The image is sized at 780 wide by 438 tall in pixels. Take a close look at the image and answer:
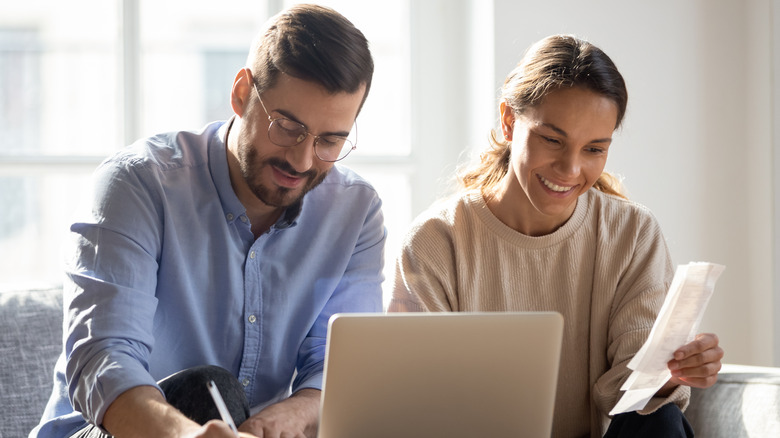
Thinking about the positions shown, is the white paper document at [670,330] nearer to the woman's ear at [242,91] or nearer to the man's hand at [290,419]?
the man's hand at [290,419]

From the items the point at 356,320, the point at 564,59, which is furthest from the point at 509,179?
the point at 356,320

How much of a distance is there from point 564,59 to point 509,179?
11.0 inches

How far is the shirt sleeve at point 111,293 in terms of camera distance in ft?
4.14

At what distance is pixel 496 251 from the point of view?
71.1 inches

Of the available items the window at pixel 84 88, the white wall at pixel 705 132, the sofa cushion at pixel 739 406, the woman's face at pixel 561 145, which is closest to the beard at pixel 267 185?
the woman's face at pixel 561 145

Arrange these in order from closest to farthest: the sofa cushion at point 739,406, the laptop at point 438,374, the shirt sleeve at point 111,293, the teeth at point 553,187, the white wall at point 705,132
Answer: the laptop at point 438,374, the shirt sleeve at point 111,293, the sofa cushion at point 739,406, the teeth at point 553,187, the white wall at point 705,132

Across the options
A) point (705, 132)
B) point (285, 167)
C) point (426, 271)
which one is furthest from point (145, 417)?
point (705, 132)

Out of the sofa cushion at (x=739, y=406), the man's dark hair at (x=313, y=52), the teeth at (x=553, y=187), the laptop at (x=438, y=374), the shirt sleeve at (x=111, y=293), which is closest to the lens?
the laptop at (x=438, y=374)

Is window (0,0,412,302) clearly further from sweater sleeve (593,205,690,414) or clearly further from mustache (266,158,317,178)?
mustache (266,158,317,178)

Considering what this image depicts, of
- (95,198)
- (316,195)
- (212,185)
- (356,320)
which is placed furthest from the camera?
(316,195)

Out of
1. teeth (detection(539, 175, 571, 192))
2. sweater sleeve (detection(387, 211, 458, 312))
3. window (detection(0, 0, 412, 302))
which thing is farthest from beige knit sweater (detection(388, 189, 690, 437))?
window (detection(0, 0, 412, 302))

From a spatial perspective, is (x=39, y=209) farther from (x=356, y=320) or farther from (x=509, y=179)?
(x=356, y=320)

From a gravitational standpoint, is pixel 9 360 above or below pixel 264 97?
below

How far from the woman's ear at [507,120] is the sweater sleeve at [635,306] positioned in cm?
33
